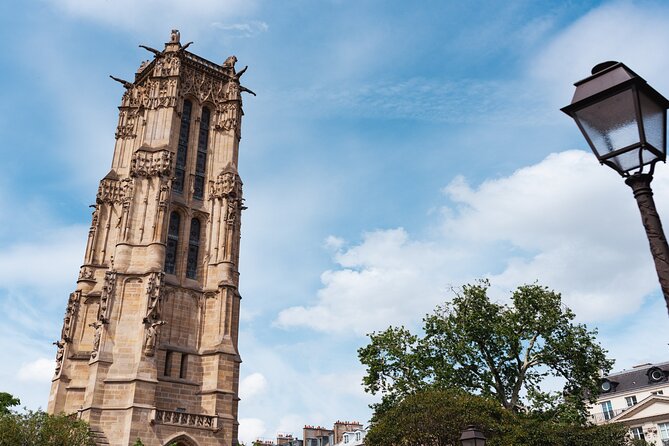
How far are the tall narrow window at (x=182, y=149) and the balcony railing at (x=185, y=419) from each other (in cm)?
1275

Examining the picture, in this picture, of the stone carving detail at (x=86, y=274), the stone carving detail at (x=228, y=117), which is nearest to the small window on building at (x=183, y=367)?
the stone carving detail at (x=86, y=274)

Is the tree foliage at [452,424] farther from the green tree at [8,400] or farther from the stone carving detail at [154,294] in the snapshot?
the green tree at [8,400]

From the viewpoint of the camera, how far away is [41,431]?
24.2 metres

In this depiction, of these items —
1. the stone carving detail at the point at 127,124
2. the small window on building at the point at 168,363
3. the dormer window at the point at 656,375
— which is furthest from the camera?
the dormer window at the point at 656,375

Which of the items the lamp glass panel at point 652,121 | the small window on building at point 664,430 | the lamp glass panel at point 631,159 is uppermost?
the small window on building at point 664,430

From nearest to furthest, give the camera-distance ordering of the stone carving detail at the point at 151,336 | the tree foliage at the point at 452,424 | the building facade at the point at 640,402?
the tree foliage at the point at 452,424, the stone carving detail at the point at 151,336, the building facade at the point at 640,402

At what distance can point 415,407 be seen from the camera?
77.3 feet

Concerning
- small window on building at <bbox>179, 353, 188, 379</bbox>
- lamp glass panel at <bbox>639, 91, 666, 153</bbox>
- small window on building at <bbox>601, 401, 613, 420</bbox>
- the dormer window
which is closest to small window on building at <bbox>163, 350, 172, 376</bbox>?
small window on building at <bbox>179, 353, 188, 379</bbox>

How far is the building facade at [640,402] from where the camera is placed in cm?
4200

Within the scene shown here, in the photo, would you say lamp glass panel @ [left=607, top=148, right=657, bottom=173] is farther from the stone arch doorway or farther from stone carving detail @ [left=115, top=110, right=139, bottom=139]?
stone carving detail @ [left=115, top=110, right=139, bottom=139]

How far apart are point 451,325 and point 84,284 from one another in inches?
831

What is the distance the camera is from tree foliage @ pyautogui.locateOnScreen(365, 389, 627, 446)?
22.5 m

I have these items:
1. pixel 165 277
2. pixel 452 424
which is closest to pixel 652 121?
pixel 452 424

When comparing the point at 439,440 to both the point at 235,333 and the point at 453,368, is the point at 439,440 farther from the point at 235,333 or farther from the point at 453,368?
the point at 235,333
